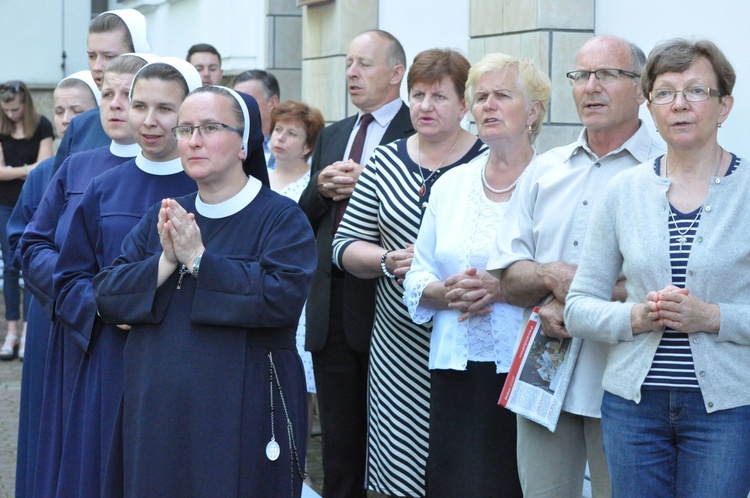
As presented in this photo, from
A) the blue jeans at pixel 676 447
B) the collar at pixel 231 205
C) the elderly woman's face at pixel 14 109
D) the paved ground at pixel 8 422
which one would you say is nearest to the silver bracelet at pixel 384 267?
the collar at pixel 231 205

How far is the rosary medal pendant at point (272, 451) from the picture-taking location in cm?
405

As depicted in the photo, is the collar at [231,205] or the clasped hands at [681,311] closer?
the clasped hands at [681,311]

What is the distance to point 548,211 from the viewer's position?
425 centimetres

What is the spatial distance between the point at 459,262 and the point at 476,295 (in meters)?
0.21

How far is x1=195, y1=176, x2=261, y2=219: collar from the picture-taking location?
4.20m

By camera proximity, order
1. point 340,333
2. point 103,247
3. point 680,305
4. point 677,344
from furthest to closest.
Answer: point 340,333
point 103,247
point 677,344
point 680,305

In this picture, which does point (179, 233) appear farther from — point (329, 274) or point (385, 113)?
point (385, 113)

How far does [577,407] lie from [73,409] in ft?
6.31

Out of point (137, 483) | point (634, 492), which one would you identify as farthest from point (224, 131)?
point (634, 492)

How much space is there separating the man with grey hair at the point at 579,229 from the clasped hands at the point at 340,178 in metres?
1.55

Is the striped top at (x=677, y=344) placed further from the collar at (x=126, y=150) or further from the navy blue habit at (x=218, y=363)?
the collar at (x=126, y=150)

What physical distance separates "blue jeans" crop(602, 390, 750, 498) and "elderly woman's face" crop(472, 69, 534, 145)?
1.34 m

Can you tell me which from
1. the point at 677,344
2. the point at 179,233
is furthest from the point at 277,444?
the point at 677,344

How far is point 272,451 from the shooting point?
405 cm
